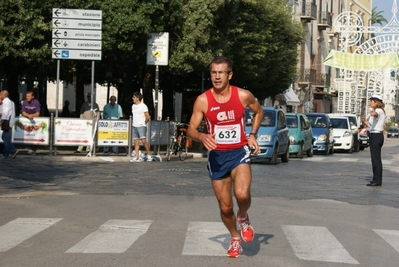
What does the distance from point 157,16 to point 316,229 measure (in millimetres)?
20763

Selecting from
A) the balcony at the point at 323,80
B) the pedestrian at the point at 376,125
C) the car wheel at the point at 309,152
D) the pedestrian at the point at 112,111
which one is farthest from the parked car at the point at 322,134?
the balcony at the point at 323,80

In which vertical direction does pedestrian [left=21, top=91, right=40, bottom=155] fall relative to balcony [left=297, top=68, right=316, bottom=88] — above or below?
below

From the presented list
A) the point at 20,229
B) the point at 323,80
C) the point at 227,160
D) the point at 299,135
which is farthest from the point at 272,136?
the point at 323,80

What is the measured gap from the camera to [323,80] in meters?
76.2

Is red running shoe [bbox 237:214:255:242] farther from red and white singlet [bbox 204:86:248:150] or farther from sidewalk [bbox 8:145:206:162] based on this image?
sidewalk [bbox 8:145:206:162]

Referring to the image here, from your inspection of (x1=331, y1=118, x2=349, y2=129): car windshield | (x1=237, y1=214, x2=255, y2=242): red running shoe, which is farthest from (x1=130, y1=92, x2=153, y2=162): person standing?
(x1=331, y1=118, x2=349, y2=129): car windshield

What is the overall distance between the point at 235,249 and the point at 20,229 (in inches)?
118

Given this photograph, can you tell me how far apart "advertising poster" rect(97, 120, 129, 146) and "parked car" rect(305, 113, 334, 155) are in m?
12.9

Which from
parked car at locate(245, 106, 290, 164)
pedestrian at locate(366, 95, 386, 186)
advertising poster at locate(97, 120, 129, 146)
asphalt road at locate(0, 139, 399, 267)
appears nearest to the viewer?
asphalt road at locate(0, 139, 399, 267)

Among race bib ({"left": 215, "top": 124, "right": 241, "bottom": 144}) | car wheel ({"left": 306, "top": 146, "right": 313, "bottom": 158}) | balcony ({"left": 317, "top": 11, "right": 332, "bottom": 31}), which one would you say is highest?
balcony ({"left": 317, "top": 11, "right": 332, "bottom": 31})

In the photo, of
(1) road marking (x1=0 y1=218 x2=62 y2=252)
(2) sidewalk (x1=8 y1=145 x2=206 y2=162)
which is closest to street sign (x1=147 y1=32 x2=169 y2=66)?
(2) sidewalk (x1=8 y1=145 x2=206 y2=162)

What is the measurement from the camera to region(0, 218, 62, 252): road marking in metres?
9.22

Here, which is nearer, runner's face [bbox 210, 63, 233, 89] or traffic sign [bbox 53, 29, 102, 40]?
runner's face [bbox 210, 63, 233, 89]

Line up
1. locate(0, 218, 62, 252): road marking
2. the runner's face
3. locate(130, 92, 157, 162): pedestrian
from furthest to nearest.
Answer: locate(130, 92, 157, 162): pedestrian < locate(0, 218, 62, 252): road marking < the runner's face
